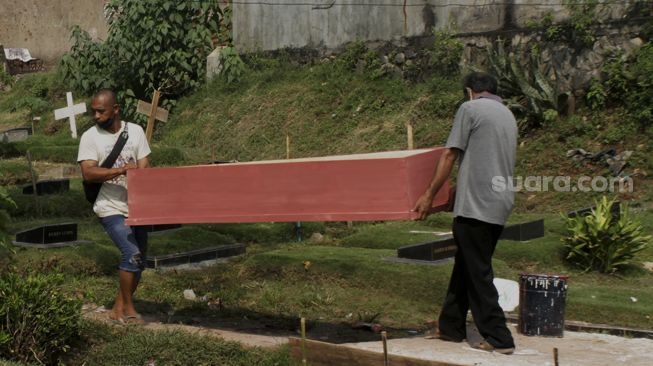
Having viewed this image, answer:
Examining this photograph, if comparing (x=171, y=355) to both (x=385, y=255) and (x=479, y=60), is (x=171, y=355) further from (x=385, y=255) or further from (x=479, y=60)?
(x=479, y=60)

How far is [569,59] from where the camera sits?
51.0ft

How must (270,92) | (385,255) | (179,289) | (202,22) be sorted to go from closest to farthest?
(179,289) < (385,255) < (270,92) < (202,22)

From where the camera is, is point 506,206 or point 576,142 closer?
point 506,206

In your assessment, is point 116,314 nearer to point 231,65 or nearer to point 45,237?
point 45,237

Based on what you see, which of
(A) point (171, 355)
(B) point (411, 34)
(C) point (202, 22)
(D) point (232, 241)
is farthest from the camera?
(C) point (202, 22)

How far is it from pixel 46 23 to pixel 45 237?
80.4 ft

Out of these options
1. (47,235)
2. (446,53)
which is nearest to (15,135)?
(446,53)

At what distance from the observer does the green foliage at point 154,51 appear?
73.3 ft

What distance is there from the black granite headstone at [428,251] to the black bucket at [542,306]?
101 inches

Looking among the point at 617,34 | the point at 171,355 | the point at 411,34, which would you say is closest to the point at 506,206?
the point at 171,355

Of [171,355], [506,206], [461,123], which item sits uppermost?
[461,123]

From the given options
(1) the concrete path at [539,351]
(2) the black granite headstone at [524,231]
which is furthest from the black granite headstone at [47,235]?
(1) the concrete path at [539,351]

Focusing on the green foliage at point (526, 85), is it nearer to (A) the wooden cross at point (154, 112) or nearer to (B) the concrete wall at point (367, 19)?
(B) the concrete wall at point (367, 19)

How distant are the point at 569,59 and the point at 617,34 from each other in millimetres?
820
